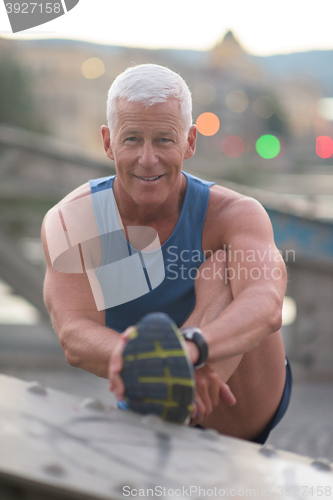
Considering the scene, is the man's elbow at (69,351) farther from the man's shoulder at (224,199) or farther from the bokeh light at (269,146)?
the bokeh light at (269,146)

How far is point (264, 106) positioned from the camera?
60875mm

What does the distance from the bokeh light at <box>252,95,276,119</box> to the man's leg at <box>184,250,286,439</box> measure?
6067 centimetres

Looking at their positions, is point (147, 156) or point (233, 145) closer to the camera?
point (147, 156)

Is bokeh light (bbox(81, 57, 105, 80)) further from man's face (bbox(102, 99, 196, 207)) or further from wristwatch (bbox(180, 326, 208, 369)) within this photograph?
wristwatch (bbox(180, 326, 208, 369))

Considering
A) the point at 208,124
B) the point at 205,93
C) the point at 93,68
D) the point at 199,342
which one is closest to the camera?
the point at 199,342

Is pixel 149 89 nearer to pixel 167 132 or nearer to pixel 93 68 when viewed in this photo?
pixel 167 132

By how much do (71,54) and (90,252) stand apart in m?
52.4

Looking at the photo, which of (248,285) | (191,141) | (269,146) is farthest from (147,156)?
(269,146)

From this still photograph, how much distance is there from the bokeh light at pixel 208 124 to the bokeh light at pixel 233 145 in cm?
175

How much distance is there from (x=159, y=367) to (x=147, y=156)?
0.76 m

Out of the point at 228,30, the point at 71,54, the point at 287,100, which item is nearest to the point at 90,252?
the point at 71,54

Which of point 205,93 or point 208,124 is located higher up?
point 205,93

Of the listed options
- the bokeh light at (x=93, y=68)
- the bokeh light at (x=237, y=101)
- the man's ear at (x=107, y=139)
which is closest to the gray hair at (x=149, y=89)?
the man's ear at (x=107, y=139)

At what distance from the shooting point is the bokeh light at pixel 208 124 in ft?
182
